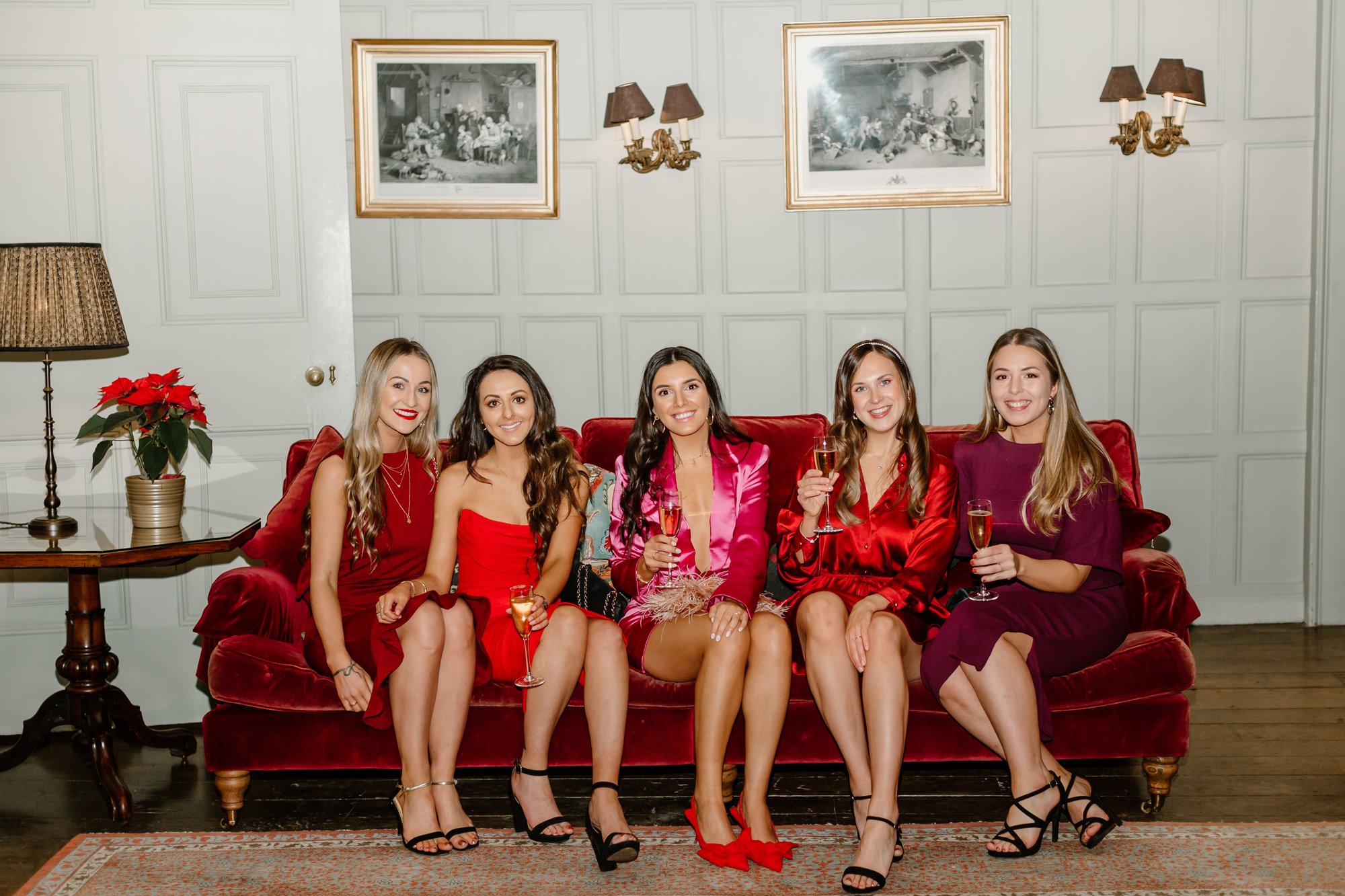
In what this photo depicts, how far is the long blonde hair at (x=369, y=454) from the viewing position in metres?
2.88

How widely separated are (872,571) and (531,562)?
2.87 feet

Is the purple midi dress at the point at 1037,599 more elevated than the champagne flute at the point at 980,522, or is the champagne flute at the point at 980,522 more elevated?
the champagne flute at the point at 980,522

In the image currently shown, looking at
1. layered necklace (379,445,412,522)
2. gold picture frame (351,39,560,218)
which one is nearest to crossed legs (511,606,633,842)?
layered necklace (379,445,412,522)

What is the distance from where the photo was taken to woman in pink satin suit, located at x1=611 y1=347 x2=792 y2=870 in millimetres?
2578

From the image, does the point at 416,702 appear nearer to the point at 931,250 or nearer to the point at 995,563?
the point at 995,563

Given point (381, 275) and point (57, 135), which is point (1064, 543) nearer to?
point (381, 275)

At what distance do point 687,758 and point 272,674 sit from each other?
1.06 metres

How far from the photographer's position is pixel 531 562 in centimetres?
293

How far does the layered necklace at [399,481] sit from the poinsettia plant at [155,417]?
597 millimetres

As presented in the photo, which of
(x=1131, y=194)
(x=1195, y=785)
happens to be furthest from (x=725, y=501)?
(x=1131, y=194)

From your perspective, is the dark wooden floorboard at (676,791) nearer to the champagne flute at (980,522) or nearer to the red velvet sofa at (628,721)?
the red velvet sofa at (628,721)

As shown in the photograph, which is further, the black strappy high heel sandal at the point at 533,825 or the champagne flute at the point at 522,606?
the black strappy high heel sandal at the point at 533,825

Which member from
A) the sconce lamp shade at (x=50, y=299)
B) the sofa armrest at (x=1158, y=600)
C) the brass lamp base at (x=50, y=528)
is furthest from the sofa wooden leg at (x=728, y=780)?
the sconce lamp shade at (x=50, y=299)

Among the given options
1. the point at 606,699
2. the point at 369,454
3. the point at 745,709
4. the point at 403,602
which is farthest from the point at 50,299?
the point at 745,709
